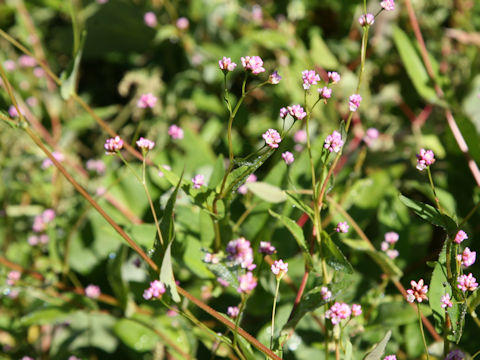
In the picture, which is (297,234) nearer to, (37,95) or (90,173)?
(90,173)

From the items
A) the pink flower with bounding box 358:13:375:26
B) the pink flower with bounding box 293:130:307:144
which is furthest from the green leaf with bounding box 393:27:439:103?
the pink flower with bounding box 358:13:375:26

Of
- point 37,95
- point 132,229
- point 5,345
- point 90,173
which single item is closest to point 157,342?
point 132,229

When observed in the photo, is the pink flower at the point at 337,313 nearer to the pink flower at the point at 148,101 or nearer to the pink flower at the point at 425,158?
the pink flower at the point at 425,158

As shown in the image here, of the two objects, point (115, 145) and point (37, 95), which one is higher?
point (115, 145)

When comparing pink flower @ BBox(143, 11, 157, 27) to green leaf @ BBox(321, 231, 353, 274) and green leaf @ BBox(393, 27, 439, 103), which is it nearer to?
green leaf @ BBox(393, 27, 439, 103)

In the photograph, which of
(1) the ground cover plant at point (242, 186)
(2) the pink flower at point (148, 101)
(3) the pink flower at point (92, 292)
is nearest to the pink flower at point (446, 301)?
(1) the ground cover plant at point (242, 186)

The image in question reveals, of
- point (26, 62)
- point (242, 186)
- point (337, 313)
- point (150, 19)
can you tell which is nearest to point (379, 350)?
point (337, 313)
